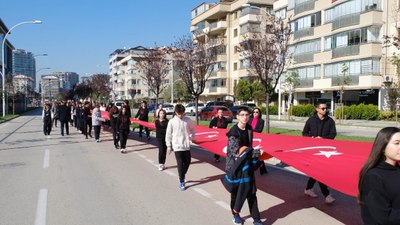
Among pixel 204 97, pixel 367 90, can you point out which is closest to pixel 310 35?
pixel 367 90

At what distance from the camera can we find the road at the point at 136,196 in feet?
21.8

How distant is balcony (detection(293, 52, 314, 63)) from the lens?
54.1 metres

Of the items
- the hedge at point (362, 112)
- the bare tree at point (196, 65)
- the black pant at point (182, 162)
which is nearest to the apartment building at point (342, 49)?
the hedge at point (362, 112)

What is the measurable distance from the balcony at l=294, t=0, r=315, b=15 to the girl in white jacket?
49.5 m

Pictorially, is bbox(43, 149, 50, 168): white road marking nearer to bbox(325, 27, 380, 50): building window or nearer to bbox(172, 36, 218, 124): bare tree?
bbox(172, 36, 218, 124): bare tree

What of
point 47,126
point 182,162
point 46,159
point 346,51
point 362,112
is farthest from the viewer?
point 346,51

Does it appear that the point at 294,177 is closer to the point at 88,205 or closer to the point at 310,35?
the point at 88,205

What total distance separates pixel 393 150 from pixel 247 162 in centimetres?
290

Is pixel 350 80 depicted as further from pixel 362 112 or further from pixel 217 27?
pixel 217 27

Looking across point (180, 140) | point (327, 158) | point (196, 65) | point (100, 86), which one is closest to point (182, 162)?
point (180, 140)

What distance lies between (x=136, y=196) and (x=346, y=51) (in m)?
44.1

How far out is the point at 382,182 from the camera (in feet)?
10.3

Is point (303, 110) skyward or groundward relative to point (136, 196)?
skyward

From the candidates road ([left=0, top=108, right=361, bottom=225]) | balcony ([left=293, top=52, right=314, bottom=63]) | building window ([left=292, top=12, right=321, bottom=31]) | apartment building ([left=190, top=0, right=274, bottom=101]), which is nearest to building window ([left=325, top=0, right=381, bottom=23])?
building window ([left=292, top=12, right=321, bottom=31])
